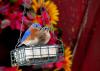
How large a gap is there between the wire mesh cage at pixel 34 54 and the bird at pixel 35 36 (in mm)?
23

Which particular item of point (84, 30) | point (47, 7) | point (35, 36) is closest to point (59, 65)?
point (47, 7)

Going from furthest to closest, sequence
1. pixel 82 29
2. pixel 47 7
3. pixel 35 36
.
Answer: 1. pixel 82 29
2. pixel 47 7
3. pixel 35 36

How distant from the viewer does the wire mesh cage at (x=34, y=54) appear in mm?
1321

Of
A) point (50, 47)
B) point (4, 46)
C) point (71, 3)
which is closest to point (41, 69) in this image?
point (4, 46)

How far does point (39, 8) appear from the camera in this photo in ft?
5.46

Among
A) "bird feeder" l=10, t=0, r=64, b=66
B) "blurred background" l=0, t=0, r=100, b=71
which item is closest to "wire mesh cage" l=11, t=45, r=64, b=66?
"bird feeder" l=10, t=0, r=64, b=66

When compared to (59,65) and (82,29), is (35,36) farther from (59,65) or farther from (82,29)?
(82,29)

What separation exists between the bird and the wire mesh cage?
0.02 metres

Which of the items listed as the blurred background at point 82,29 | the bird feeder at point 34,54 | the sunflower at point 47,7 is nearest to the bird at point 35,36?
the bird feeder at point 34,54

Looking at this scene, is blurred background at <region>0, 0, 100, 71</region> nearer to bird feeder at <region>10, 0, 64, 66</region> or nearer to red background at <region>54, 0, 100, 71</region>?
red background at <region>54, 0, 100, 71</region>

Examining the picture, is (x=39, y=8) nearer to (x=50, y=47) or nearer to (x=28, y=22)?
(x=28, y=22)

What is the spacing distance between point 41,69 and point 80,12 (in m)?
0.64

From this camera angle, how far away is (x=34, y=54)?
1.37 metres

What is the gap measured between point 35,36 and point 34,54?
4.0 inches
